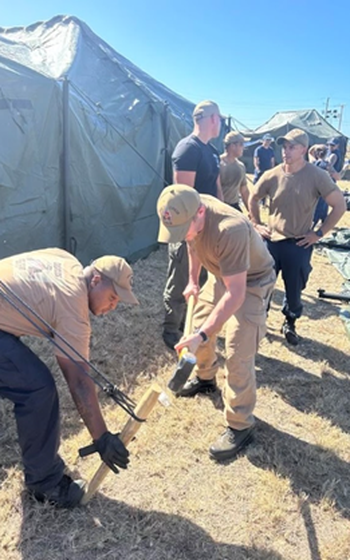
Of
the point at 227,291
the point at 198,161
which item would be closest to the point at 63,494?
the point at 227,291

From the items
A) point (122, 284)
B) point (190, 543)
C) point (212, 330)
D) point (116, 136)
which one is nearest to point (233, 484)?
point (190, 543)

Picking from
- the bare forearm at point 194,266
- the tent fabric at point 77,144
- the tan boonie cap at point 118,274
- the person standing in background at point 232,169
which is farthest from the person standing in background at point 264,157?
the tan boonie cap at point 118,274

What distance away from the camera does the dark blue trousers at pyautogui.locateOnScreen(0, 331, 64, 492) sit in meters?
1.87

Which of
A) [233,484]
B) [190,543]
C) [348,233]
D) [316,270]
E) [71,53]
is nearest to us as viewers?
[190,543]

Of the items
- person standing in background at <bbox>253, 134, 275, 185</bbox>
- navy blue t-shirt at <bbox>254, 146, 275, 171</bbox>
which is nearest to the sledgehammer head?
person standing in background at <bbox>253, 134, 275, 185</bbox>

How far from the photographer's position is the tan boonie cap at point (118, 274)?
6.13 ft

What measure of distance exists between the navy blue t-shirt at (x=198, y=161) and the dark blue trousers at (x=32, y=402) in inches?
85.2

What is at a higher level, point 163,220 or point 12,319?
point 163,220

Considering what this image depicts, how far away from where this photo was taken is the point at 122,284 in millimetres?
1886

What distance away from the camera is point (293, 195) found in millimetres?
3602

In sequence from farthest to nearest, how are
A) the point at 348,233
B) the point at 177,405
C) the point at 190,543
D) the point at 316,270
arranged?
the point at 348,233
the point at 316,270
the point at 177,405
the point at 190,543

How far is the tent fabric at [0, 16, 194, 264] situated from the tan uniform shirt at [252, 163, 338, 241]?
2.49m

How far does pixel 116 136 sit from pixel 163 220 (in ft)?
13.7

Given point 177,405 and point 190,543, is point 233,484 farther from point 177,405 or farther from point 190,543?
point 177,405
